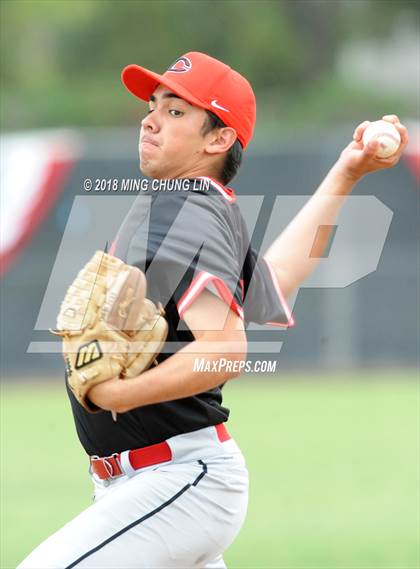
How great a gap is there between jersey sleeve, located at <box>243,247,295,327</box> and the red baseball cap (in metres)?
0.37

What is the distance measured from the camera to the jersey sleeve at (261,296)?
11.8ft

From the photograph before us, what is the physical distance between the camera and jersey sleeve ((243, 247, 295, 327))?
359cm

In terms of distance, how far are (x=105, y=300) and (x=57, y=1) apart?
27874mm

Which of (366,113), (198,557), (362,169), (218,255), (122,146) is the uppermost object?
(366,113)

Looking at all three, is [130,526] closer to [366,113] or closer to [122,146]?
[122,146]

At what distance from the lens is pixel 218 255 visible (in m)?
3.06

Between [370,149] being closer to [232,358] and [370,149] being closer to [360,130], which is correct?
[360,130]

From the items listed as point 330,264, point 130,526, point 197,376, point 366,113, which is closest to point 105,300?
point 197,376

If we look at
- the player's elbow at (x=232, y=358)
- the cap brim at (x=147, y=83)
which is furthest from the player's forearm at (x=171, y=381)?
the cap brim at (x=147, y=83)

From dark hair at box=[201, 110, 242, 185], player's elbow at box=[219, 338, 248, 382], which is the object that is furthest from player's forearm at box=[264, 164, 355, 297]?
player's elbow at box=[219, 338, 248, 382]

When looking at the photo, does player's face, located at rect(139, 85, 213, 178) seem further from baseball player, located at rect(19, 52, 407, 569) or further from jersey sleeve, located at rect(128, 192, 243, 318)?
jersey sleeve, located at rect(128, 192, 243, 318)

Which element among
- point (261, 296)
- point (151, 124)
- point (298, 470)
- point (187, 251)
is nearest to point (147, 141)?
point (151, 124)

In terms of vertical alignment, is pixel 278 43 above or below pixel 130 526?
above

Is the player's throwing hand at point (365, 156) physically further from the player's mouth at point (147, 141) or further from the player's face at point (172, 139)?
the player's mouth at point (147, 141)
